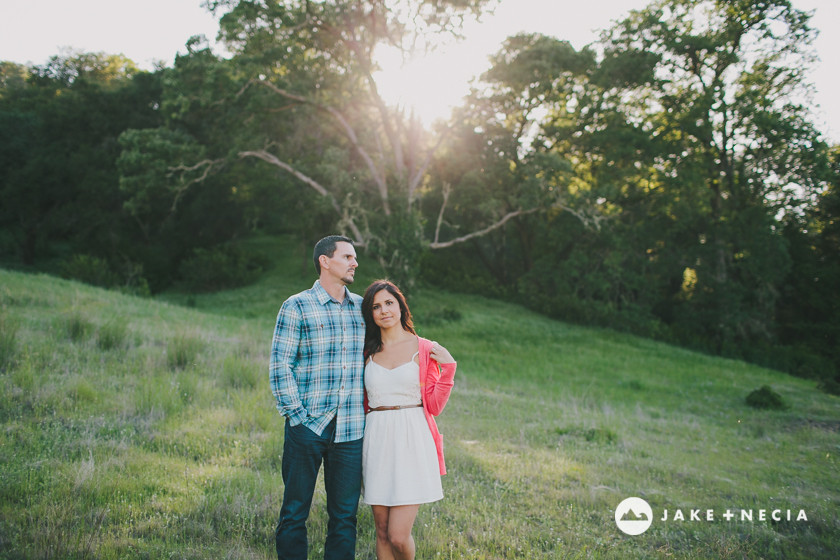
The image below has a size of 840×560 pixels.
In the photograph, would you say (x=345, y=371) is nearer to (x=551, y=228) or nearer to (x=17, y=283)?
(x=17, y=283)

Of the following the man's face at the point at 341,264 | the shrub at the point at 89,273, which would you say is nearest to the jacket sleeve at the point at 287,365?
the man's face at the point at 341,264

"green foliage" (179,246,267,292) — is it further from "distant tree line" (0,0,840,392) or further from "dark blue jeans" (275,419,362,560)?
"dark blue jeans" (275,419,362,560)

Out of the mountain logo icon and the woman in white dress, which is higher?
the woman in white dress

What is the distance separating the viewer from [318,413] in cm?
350

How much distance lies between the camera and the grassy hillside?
4465 mm

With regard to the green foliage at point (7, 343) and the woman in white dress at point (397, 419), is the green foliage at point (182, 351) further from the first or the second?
the woman in white dress at point (397, 419)


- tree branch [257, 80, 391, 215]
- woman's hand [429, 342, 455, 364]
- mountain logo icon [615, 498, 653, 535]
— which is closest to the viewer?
woman's hand [429, 342, 455, 364]

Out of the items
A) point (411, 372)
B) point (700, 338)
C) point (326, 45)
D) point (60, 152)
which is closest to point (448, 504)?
point (411, 372)

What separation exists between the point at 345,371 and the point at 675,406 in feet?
40.8

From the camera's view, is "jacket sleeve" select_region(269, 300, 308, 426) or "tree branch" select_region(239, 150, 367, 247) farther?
"tree branch" select_region(239, 150, 367, 247)

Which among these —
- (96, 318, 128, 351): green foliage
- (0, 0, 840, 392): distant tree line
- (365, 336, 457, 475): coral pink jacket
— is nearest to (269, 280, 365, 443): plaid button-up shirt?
(365, 336, 457, 475): coral pink jacket

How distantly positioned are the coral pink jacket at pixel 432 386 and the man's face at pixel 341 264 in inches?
26.3

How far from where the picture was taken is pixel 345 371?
11.9 ft

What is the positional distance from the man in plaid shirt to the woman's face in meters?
0.20
